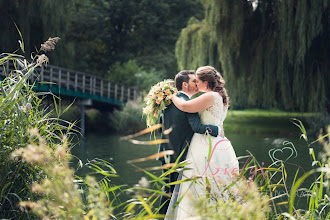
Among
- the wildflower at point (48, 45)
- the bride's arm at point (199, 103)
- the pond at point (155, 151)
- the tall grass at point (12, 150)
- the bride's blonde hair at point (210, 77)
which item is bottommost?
the pond at point (155, 151)

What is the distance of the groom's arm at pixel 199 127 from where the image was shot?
12.2ft

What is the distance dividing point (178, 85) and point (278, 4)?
9.97 m

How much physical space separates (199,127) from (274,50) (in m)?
9.80

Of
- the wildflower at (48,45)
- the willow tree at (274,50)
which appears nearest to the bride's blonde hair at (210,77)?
the wildflower at (48,45)

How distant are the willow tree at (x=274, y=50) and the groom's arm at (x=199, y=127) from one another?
358 inches

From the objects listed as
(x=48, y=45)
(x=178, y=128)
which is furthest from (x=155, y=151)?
(x=48, y=45)

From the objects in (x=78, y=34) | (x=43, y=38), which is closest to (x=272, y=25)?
(x=43, y=38)

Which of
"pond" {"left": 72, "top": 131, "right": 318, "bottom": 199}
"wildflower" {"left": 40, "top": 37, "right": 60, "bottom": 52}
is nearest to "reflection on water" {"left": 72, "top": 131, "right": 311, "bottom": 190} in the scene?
"pond" {"left": 72, "top": 131, "right": 318, "bottom": 199}

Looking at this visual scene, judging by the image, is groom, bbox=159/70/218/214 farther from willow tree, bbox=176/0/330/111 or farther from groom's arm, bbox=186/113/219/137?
willow tree, bbox=176/0/330/111

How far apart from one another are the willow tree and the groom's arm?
9093 millimetres

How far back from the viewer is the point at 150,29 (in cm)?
2991

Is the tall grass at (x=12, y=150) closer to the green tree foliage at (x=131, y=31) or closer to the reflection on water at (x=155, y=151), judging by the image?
the reflection on water at (x=155, y=151)

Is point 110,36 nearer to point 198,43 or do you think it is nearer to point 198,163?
point 198,43

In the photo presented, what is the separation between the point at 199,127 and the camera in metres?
3.75
